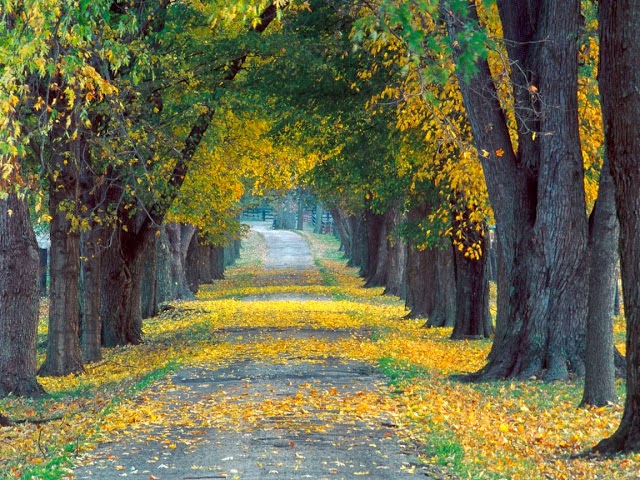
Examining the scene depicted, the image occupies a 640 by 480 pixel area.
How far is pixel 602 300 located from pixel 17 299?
914 cm

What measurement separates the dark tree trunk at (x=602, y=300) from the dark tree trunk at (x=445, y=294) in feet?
Result: 50.0

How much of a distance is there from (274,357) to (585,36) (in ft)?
28.9

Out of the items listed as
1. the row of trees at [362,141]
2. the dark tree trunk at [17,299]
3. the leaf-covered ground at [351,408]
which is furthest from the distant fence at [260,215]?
the dark tree trunk at [17,299]

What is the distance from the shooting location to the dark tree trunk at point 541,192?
16.7 meters

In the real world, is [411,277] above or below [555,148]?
below

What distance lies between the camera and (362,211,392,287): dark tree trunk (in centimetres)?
5241

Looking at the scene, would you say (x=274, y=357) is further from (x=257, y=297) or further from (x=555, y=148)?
(x=257, y=297)

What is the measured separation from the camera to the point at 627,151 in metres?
9.95

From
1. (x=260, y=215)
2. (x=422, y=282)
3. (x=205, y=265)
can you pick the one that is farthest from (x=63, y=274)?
(x=260, y=215)

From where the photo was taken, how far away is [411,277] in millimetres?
34625

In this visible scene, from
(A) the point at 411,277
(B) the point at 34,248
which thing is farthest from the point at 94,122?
(A) the point at 411,277

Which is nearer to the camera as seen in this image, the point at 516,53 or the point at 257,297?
the point at 516,53

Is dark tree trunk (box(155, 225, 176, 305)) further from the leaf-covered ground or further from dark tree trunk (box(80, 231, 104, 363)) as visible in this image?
dark tree trunk (box(80, 231, 104, 363))

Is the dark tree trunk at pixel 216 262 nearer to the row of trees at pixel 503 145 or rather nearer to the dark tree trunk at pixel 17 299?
the row of trees at pixel 503 145
